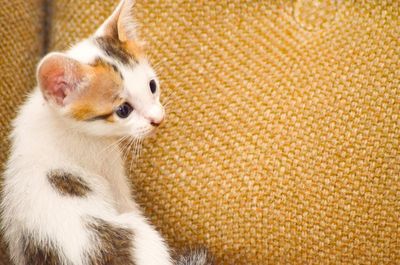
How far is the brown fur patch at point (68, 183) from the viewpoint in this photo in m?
0.95

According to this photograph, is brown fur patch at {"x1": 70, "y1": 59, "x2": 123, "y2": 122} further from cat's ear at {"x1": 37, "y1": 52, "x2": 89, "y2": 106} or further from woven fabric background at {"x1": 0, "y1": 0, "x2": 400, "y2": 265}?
woven fabric background at {"x1": 0, "y1": 0, "x2": 400, "y2": 265}

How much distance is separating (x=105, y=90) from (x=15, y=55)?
43 cm

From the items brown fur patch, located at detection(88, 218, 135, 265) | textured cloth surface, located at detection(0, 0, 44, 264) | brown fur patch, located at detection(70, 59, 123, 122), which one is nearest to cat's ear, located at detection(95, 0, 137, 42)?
brown fur patch, located at detection(70, 59, 123, 122)

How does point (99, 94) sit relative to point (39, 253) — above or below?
above

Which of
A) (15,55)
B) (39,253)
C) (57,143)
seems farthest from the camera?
(15,55)

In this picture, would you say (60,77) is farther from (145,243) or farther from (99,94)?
(145,243)

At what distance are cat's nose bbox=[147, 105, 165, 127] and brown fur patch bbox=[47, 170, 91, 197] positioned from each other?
19cm

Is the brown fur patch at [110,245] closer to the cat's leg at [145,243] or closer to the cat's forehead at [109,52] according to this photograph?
the cat's leg at [145,243]

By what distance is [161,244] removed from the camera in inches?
37.6

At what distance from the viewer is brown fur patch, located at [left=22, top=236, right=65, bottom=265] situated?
89 cm

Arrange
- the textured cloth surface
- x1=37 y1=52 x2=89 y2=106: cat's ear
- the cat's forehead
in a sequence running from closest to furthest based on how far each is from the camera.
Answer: x1=37 y1=52 x2=89 y2=106: cat's ear → the cat's forehead → the textured cloth surface

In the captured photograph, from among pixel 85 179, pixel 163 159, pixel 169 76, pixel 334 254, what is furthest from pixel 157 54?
pixel 334 254

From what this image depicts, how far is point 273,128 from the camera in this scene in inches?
42.2

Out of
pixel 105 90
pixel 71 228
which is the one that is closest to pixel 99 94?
pixel 105 90
